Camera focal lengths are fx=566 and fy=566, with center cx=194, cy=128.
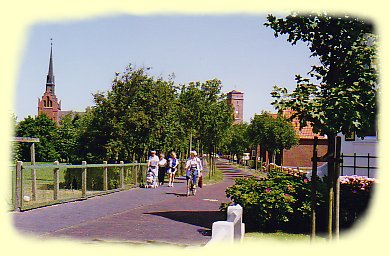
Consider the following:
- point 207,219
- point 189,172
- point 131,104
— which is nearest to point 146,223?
point 207,219

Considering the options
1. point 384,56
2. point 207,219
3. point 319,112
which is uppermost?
point 384,56

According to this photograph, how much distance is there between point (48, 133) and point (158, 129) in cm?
6575

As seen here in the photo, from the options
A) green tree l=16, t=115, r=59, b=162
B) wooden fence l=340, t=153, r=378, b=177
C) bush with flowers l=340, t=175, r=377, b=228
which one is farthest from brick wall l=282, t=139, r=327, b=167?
bush with flowers l=340, t=175, r=377, b=228

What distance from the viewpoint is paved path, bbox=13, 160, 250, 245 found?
424 inches

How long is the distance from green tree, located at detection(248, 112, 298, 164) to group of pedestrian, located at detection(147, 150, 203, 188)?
21.5 metres

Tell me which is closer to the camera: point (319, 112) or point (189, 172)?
point (319, 112)

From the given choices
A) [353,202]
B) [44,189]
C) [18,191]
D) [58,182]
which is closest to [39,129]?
[44,189]

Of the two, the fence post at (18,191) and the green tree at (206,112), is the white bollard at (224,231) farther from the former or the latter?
the green tree at (206,112)

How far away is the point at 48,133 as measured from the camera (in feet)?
295

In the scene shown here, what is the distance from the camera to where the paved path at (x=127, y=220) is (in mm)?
10773

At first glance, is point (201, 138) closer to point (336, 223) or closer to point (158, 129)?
point (158, 129)

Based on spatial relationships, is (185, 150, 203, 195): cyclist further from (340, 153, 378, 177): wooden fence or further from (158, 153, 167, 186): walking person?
(340, 153, 378, 177): wooden fence

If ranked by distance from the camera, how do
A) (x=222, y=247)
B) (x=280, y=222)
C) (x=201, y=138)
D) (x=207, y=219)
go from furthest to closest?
1. (x=201, y=138)
2. (x=207, y=219)
3. (x=280, y=222)
4. (x=222, y=247)

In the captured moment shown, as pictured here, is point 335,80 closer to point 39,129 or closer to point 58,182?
point 58,182
